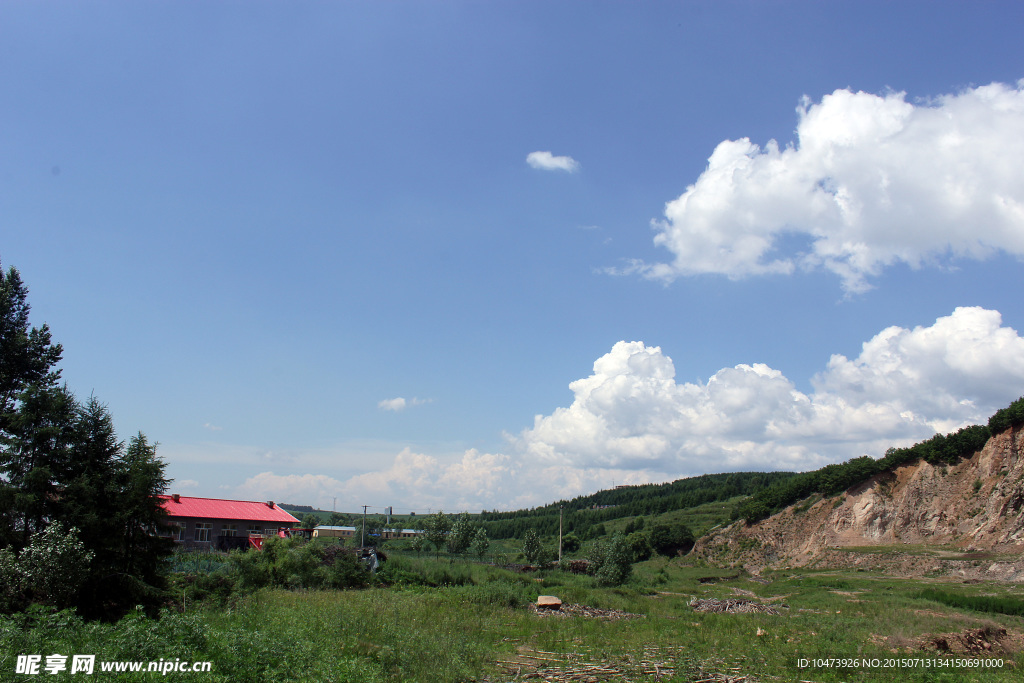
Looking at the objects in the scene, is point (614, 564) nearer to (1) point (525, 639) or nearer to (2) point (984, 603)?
(2) point (984, 603)

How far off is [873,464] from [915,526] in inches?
405

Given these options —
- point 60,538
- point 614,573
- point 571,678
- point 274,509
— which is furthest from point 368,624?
point 274,509

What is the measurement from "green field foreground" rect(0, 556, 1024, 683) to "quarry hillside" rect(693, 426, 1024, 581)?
528 inches

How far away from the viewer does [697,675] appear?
554 inches

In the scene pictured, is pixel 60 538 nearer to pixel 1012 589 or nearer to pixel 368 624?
pixel 368 624

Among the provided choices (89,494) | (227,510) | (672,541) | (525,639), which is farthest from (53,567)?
(672,541)

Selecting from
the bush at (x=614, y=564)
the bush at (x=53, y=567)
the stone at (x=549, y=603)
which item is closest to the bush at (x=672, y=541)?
the bush at (x=614, y=564)

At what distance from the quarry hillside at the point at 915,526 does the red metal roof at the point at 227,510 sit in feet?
170

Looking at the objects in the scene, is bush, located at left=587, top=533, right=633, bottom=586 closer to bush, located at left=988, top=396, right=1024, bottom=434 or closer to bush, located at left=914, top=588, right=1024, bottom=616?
bush, located at left=914, top=588, right=1024, bottom=616

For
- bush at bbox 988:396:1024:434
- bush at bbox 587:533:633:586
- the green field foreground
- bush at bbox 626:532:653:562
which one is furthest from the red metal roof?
bush at bbox 988:396:1024:434

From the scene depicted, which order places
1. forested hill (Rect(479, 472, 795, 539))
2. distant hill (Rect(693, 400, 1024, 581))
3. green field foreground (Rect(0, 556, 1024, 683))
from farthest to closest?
1. forested hill (Rect(479, 472, 795, 539))
2. distant hill (Rect(693, 400, 1024, 581))
3. green field foreground (Rect(0, 556, 1024, 683))

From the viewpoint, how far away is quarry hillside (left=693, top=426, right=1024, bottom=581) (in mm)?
42438

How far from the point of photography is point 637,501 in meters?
141

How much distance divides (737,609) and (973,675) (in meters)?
15.5
